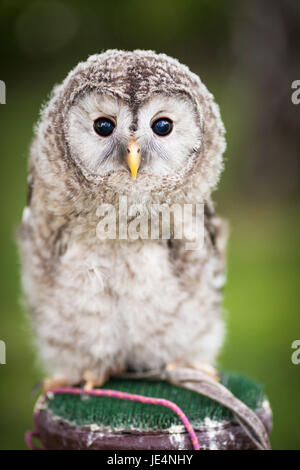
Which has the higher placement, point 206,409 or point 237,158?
point 237,158

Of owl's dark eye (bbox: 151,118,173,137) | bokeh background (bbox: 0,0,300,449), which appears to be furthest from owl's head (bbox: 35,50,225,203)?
bokeh background (bbox: 0,0,300,449)

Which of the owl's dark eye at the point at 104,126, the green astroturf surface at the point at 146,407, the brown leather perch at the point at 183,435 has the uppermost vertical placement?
the owl's dark eye at the point at 104,126

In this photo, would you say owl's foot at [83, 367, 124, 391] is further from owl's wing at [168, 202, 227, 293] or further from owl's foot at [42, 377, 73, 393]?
owl's wing at [168, 202, 227, 293]

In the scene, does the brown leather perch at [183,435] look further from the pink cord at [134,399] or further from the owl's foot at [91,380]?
the owl's foot at [91,380]

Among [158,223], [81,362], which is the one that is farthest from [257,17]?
[81,362]

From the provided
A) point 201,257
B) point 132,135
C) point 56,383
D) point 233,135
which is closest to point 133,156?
point 132,135
